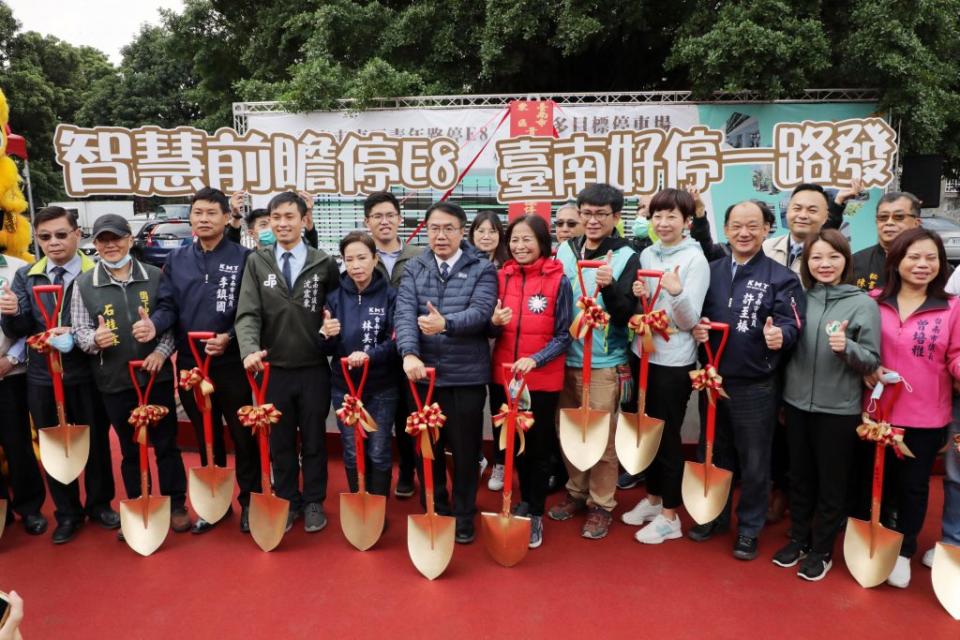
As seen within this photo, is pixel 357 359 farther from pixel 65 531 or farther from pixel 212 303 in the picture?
pixel 65 531

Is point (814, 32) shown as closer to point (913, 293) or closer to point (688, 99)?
point (688, 99)

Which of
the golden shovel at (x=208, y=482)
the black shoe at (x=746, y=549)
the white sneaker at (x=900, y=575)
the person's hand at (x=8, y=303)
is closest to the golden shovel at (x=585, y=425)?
the black shoe at (x=746, y=549)

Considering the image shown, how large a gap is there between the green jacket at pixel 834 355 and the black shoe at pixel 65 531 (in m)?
3.30

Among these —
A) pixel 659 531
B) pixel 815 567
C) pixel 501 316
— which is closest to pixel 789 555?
pixel 815 567

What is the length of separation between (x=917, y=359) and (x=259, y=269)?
275 centimetres

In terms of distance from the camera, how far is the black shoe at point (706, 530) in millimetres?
2943

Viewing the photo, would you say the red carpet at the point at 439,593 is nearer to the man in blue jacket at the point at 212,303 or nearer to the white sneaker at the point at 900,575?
the white sneaker at the point at 900,575

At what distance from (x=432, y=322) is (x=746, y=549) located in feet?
5.54

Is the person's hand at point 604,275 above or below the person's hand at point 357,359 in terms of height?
above

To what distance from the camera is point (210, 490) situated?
301cm

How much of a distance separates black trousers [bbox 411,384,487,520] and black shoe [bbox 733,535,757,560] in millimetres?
1175

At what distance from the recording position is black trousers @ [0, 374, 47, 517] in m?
3.03

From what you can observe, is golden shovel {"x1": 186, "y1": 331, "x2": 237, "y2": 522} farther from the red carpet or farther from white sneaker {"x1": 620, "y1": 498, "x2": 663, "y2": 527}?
white sneaker {"x1": 620, "y1": 498, "x2": 663, "y2": 527}

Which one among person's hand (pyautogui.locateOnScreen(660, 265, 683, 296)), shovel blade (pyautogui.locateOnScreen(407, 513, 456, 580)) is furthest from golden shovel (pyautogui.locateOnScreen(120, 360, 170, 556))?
person's hand (pyautogui.locateOnScreen(660, 265, 683, 296))
